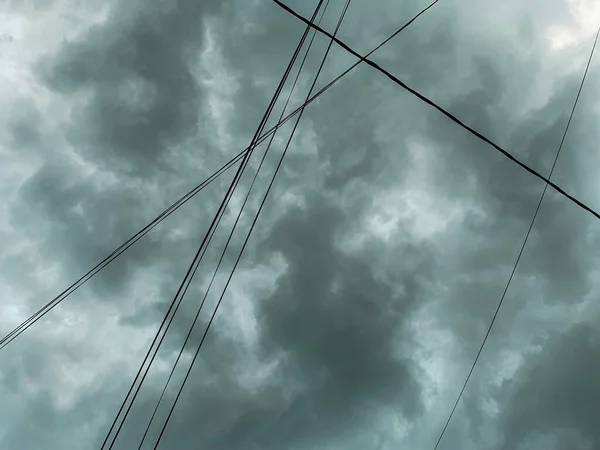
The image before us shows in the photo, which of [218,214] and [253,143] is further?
[218,214]

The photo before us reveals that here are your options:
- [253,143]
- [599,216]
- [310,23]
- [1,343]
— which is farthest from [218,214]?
[599,216]

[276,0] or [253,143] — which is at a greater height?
[276,0]

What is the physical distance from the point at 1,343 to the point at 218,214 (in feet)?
19.2

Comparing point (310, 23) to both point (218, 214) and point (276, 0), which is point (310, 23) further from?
point (218, 214)

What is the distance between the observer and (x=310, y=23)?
7785 millimetres

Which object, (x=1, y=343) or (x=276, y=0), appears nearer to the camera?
(x=276, y=0)

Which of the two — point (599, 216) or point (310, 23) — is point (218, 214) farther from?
point (599, 216)

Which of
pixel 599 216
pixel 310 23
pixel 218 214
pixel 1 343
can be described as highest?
pixel 310 23

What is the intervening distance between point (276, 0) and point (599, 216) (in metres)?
6.71

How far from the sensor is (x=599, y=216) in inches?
322

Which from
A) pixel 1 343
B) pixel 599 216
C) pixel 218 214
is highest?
pixel 599 216

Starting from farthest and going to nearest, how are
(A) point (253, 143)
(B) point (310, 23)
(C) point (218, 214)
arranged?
(C) point (218, 214), (A) point (253, 143), (B) point (310, 23)

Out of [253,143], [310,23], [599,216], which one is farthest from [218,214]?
[599,216]

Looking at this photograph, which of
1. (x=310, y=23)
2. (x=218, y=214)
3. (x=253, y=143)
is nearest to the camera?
(x=310, y=23)
